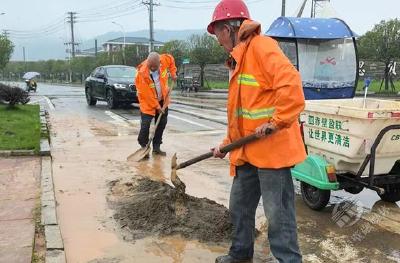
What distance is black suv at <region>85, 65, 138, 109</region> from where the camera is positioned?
1709 cm

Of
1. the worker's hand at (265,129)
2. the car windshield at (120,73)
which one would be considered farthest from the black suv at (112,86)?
the worker's hand at (265,129)

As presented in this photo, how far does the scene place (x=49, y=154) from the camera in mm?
8336

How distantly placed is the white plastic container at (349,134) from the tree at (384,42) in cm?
2423

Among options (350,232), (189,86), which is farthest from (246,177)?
(189,86)

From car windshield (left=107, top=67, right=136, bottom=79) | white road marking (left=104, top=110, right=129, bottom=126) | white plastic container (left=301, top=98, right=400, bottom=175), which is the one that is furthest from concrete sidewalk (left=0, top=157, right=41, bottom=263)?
car windshield (left=107, top=67, right=136, bottom=79)

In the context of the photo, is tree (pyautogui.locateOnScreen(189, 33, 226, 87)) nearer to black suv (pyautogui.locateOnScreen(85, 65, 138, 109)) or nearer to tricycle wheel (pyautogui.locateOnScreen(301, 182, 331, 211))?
black suv (pyautogui.locateOnScreen(85, 65, 138, 109))

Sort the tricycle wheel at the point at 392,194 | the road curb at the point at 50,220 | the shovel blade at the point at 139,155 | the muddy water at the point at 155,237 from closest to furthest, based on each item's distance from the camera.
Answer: the road curb at the point at 50,220
the muddy water at the point at 155,237
the tricycle wheel at the point at 392,194
the shovel blade at the point at 139,155

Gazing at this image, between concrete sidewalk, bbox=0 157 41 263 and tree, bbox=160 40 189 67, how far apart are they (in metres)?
34.3

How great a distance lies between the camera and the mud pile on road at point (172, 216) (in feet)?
15.5

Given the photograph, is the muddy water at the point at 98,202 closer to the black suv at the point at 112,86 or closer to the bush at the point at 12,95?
the bush at the point at 12,95

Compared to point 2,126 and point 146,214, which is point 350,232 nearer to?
point 146,214

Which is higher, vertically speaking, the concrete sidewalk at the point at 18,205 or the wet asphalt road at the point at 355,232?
the concrete sidewalk at the point at 18,205

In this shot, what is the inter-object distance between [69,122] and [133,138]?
11.5ft

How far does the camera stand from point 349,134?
16.3 ft
